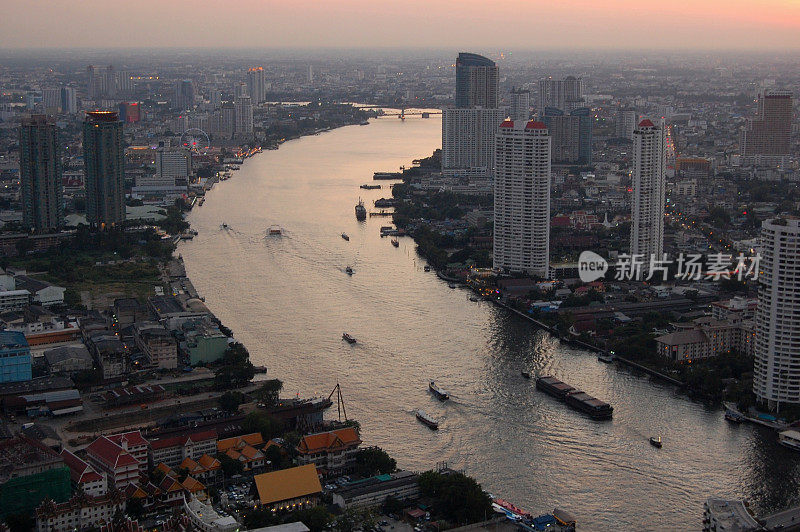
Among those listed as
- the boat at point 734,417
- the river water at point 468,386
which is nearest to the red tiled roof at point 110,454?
the river water at point 468,386

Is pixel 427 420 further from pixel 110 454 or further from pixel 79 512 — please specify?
pixel 79 512

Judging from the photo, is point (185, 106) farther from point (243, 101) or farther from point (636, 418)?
point (636, 418)

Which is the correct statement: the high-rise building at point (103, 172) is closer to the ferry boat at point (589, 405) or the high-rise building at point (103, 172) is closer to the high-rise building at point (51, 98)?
the ferry boat at point (589, 405)

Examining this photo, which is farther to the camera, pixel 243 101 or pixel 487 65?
pixel 243 101

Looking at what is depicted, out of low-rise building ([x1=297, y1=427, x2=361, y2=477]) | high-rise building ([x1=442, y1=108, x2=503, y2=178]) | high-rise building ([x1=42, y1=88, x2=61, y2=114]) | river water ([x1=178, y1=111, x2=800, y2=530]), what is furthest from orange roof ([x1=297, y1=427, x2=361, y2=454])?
high-rise building ([x1=42, y1=88, x2=61, y2=114])

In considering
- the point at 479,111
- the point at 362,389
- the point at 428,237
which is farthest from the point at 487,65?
the point at 362,389
